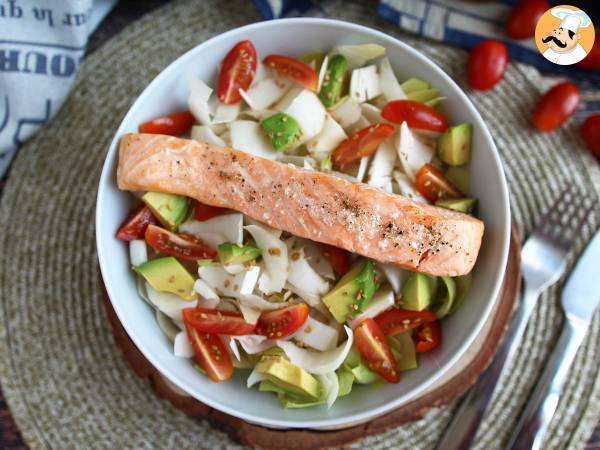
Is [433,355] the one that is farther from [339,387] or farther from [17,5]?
[17,5]

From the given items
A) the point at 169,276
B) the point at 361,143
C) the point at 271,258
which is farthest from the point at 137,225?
the point at 361,143

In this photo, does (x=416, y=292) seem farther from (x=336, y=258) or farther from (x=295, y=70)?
(x=295, y=70)

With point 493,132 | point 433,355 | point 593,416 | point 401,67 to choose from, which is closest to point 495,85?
point 493,132

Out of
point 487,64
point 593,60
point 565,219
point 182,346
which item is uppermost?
point 593,60

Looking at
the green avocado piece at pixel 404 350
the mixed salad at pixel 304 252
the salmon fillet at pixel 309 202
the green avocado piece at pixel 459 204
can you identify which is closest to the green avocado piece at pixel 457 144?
the mixed salad at pixel 304 252

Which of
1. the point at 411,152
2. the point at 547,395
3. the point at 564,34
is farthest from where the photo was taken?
the point at 547,395

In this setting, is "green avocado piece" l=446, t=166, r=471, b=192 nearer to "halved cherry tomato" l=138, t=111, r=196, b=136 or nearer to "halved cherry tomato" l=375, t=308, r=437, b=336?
"halved cherry tomato" l=375, t=308, r=437, b=336
